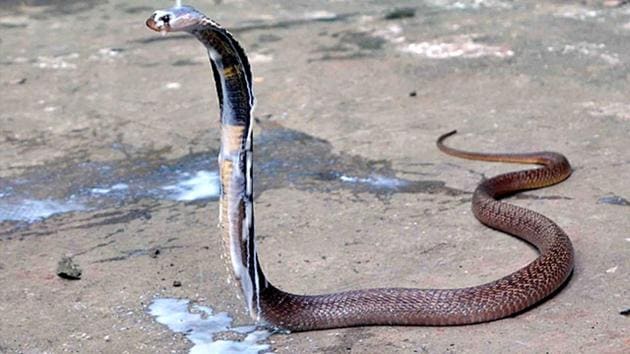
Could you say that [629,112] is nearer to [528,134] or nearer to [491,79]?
[528,134]

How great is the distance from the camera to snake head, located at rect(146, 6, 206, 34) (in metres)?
2.77

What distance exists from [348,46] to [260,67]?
29.4 inches

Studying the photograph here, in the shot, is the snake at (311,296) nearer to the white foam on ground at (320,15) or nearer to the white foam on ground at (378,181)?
the white foam on ground at (378,181)

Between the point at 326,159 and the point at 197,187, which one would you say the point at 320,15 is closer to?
the point at 326,159

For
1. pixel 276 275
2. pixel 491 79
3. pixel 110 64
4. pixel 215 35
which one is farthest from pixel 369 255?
pixel 110 64

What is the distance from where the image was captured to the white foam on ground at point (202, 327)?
12.1 feet

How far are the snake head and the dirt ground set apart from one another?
4.21ft

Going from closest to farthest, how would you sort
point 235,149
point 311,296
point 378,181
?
point 235,149, point 311,296, point 378,181

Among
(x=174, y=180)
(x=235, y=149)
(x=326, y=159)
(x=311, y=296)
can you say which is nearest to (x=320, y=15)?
(x=326, y=159)

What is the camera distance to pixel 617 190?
4953 mm

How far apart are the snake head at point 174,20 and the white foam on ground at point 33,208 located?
2425 mm

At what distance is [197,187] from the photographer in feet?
17.5

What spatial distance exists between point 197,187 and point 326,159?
70 centimetres

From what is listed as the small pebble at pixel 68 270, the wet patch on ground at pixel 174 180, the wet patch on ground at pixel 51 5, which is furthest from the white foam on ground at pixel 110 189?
the wet patch on ground at pixel 51 5
